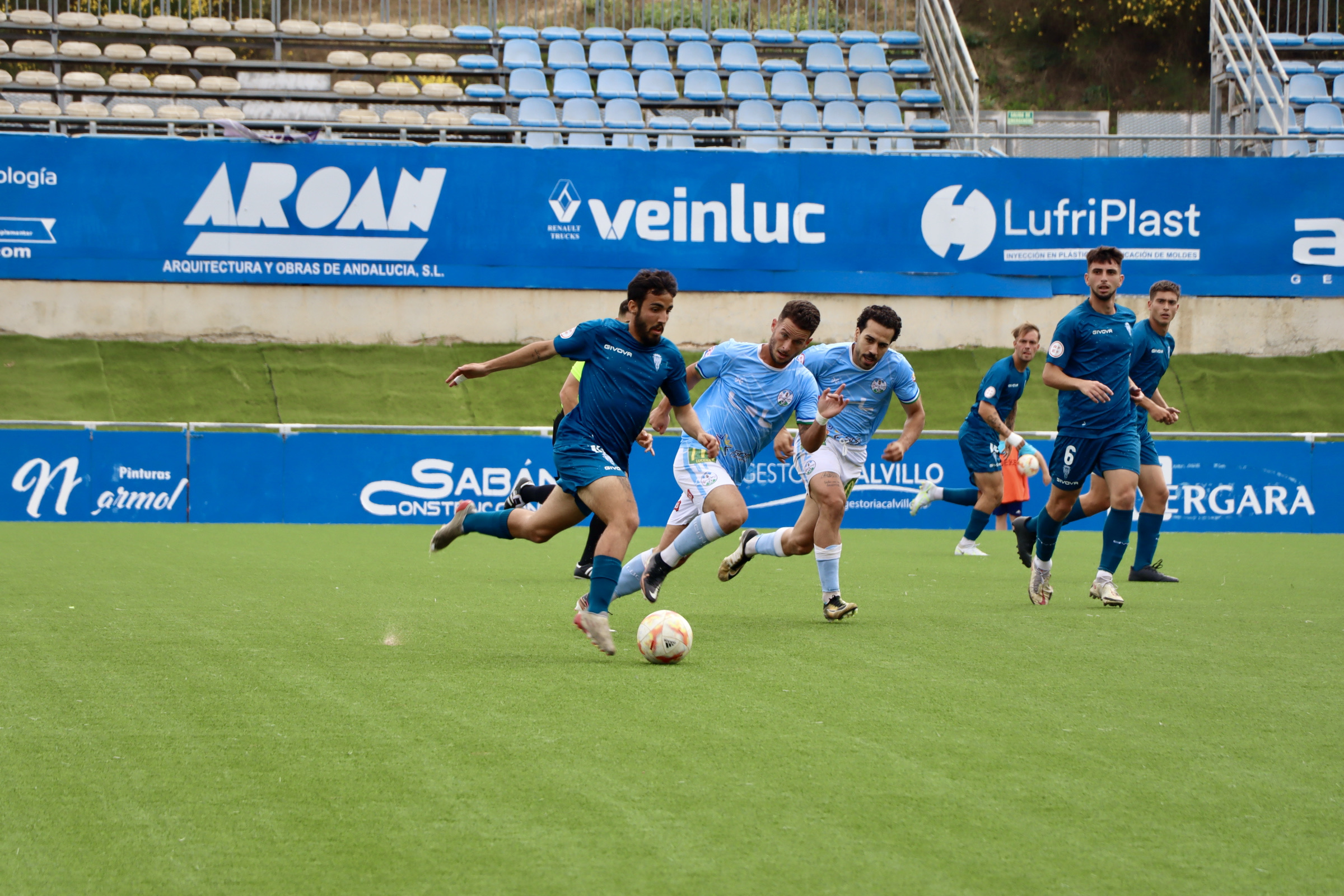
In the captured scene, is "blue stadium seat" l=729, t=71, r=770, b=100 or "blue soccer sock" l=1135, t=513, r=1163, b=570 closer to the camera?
"blue soccer sock" l=1135, t=513, r=1163, b=570

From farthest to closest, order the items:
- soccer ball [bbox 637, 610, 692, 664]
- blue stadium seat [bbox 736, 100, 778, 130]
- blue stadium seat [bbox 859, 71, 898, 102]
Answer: blue stadium seat [bbox 859, 71, 898, 102] → blue stadium seat [bbox 736, 100, 778, 130] → soccer ball [bbox 637, 610, 692, 664]

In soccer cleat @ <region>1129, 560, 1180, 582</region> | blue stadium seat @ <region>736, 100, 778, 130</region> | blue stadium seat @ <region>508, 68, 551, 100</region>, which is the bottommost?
soccer cleat @ <region>1129, 560, 1180, 582</region>

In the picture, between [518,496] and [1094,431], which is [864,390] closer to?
[1094,431]

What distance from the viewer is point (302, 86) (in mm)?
24672

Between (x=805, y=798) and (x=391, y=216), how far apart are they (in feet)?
64.2

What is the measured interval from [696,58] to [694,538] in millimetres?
20277

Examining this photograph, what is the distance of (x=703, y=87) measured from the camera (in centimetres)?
2538

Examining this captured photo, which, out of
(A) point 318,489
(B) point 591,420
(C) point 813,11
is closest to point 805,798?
(B) point 591,420

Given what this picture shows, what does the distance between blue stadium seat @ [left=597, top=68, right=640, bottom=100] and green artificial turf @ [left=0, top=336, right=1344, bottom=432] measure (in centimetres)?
569

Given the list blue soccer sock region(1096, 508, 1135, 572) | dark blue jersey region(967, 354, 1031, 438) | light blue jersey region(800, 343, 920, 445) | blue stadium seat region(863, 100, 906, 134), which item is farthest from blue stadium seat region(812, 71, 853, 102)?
light blue jersey region(800, 343, 920, 445)

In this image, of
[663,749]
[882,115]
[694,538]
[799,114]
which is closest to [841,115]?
[799,114]

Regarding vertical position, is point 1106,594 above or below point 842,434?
below

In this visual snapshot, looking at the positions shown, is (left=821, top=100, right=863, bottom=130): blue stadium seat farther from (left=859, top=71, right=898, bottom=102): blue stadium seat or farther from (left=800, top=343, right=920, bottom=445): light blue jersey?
(left=800, top=343, right=920, bottom=445): light blue jersey

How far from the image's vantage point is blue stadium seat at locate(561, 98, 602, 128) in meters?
23.8
